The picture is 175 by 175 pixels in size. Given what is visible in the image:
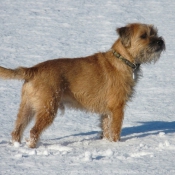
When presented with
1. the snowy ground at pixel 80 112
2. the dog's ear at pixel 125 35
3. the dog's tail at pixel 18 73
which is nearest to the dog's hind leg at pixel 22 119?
the snowy ground at pixel 80 112

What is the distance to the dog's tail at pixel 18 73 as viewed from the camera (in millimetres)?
6395

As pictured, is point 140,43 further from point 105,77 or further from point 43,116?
point 43,116

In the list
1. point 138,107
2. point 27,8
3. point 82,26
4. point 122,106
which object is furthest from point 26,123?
point 27,8

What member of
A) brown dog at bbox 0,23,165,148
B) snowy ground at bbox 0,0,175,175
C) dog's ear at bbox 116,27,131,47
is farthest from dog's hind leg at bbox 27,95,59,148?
dog's ear at bbox 116,27,131,47

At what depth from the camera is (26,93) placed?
6598mm

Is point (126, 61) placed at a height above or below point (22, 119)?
above

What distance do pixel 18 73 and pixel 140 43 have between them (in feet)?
6.33

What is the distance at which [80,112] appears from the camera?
345 inches

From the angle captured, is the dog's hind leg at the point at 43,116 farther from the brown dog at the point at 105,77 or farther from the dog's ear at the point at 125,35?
the dog's ear at the point at 125,35

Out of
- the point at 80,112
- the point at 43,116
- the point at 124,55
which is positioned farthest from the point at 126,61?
the point at 80,112

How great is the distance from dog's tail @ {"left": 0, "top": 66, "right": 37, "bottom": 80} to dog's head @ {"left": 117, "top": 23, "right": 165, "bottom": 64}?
151 cm

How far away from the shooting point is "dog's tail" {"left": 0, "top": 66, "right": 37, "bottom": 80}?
639 centimetres

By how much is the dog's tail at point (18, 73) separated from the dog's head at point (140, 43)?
151cm

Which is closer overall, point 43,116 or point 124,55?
point 43,116
